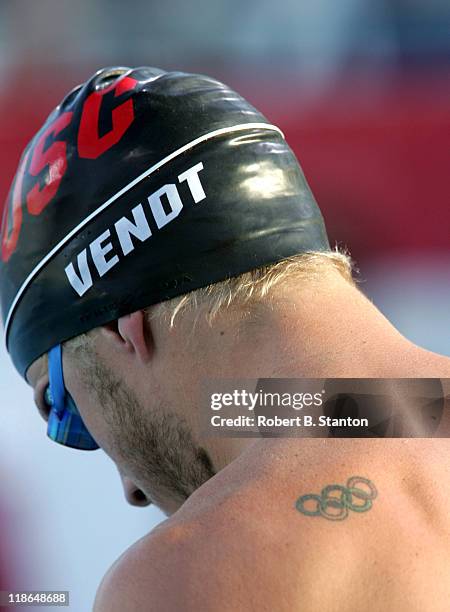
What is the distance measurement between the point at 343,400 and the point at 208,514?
259mm

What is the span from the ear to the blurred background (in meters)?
1.67

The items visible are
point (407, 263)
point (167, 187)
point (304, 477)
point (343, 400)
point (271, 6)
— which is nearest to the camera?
point (304, 477)

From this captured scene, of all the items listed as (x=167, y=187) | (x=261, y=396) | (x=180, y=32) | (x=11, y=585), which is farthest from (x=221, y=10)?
(x=261, y=396)

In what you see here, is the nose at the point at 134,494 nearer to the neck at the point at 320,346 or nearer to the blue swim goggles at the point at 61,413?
the blue swim goggles at the point at 61,413

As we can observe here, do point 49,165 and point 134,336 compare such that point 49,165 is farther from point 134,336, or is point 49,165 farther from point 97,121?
point 134,336

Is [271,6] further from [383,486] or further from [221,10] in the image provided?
[383,486]

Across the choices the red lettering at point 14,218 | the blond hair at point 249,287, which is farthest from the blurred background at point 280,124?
the blond hair at point 249,287

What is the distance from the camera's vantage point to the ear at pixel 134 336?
1.42 meters

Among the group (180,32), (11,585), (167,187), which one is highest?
(167,187)

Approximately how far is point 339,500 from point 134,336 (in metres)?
0.54

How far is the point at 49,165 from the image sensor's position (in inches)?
62.7

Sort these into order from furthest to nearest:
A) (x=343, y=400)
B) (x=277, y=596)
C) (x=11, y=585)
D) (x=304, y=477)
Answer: (x=11, y=585)
(x=343, y=400)
(x=304, y=477)
(x=277, y=596)

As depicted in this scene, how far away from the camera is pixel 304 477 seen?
104 cm

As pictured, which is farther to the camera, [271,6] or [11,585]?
[271,6]
